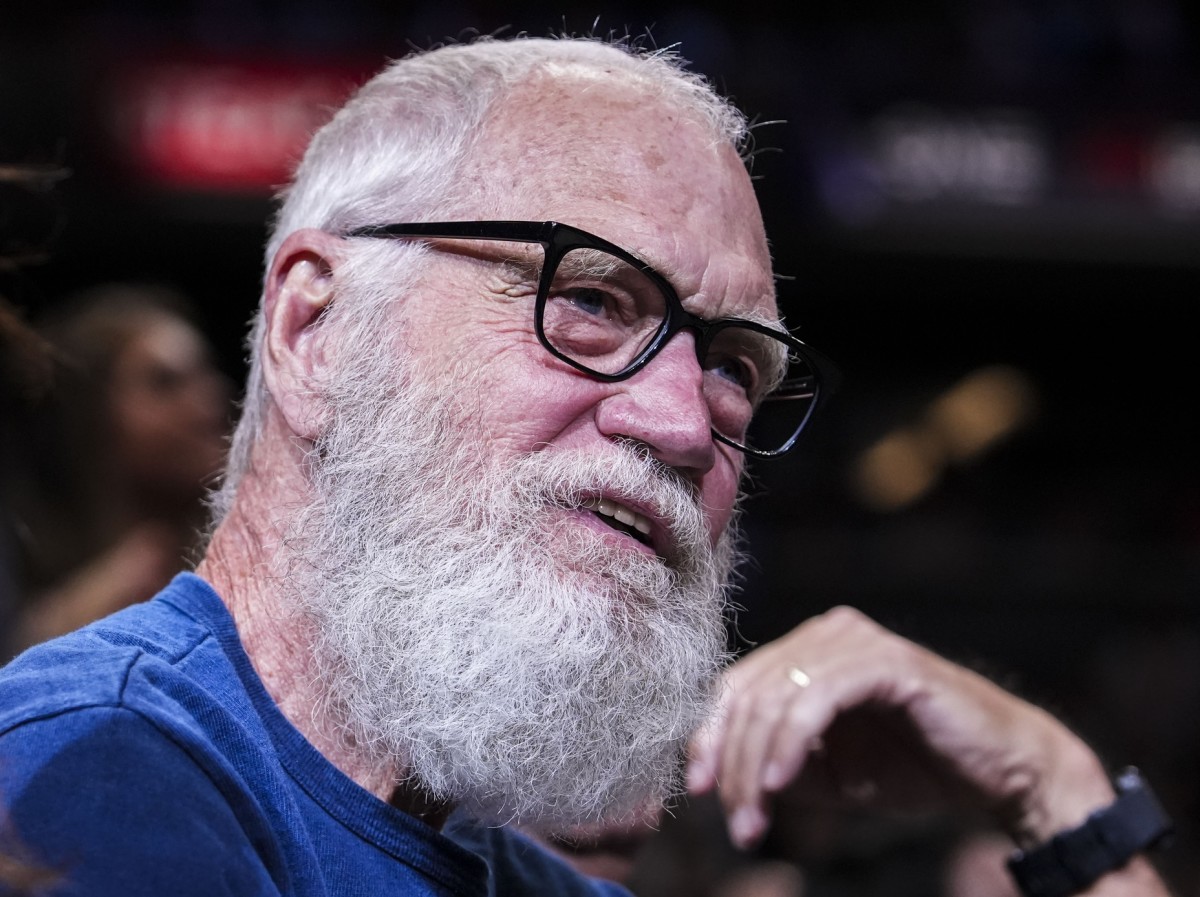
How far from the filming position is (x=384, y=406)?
1.43m

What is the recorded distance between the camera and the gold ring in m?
1.74

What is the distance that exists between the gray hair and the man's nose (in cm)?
29

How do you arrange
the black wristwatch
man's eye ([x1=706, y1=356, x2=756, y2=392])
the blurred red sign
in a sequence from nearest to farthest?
man's eye ([x1=706, y1=356, x2=756, y2=392]) → the black wristwatch → the blurred red sign

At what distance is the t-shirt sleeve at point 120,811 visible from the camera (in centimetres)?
94

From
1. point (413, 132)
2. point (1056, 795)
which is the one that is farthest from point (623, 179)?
point (1056, 795)

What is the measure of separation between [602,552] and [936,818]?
2.54 meters

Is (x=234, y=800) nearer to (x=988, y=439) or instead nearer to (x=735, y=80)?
(x=735, y=80)

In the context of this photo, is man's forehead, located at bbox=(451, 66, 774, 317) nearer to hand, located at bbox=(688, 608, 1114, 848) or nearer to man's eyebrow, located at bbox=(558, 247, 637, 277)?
man's eyebrow, located at bbox=(558, 247, 637, 277)

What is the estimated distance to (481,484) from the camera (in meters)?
1.38

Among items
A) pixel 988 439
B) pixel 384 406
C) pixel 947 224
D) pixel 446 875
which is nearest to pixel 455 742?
pixel 446 875

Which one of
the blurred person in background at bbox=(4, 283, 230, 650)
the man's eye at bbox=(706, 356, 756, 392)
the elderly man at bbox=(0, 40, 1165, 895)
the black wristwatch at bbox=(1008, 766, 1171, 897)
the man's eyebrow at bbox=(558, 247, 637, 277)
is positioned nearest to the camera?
the elderly man at bbox=(0, 40, 1165, 895)

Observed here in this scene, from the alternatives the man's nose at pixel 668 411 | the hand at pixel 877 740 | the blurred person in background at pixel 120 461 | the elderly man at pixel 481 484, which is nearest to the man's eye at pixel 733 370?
the elderly man at pixel 481 484

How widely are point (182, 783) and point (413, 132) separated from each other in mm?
842

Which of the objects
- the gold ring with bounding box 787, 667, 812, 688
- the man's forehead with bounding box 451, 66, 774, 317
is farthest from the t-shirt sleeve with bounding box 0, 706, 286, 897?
the gold ring with bounding box 787, 667, 812, 688
